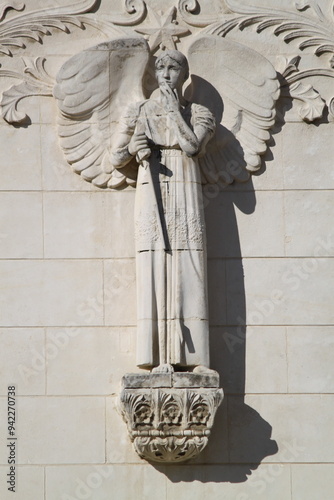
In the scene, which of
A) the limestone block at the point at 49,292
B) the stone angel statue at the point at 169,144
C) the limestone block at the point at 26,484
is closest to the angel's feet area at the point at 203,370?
the stone angel statue at the point at 169,144

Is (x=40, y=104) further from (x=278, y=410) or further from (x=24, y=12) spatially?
(x=278, y=410)

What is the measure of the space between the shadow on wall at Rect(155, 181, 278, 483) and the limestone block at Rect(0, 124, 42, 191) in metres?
1.62

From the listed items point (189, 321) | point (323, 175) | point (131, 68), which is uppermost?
point (131, 68)

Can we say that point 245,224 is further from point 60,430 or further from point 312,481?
point 60,430

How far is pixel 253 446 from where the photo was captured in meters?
12.1

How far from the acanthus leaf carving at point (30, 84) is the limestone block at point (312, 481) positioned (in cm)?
402

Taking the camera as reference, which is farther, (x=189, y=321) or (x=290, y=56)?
(x=290, y=56)

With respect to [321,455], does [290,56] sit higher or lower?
higher

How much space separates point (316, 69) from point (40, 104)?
258cm

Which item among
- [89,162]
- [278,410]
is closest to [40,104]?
[89,162]

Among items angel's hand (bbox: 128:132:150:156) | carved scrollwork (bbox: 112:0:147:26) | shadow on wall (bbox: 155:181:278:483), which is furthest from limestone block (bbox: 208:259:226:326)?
carved scrollwork (bbox: 112:0:147:26)

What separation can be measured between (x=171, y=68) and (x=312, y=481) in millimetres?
3856

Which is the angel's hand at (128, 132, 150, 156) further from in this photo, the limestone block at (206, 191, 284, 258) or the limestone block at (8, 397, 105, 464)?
the limestone block at (8, 397, 105, 464)

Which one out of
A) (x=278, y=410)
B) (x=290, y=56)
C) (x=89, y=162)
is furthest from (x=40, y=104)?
(x=278, y=410)
